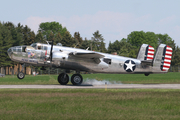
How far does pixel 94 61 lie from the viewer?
28906mm

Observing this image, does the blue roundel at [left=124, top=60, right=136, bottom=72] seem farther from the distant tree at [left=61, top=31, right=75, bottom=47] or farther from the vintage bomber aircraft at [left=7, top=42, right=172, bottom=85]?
the distant tree at [left=61, top=31, right=75, bottom=47]

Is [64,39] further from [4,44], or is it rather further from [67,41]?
[4,44]

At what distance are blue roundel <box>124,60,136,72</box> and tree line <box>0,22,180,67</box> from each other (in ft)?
98.6

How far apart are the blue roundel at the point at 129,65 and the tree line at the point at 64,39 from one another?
3005 cm

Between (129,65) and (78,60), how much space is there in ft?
20.9

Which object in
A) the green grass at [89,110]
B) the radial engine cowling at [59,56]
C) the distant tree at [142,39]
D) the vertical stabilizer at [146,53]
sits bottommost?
the green grass at [89,110]

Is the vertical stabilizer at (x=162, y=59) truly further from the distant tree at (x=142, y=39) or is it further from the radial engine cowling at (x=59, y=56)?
the distant tree at (x=142, y=39)

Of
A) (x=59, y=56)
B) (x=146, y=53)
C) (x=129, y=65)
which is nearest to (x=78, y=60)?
(x=59, y=56)

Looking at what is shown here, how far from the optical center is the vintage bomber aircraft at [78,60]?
1090 inches

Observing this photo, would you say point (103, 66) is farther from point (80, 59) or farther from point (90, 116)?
point (90, 116)

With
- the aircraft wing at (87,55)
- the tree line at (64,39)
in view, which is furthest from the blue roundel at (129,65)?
the tree line at (64,39)

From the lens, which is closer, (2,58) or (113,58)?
(113,58)

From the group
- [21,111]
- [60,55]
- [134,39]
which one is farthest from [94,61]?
[134,39]

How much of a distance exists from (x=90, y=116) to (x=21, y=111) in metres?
3.77
